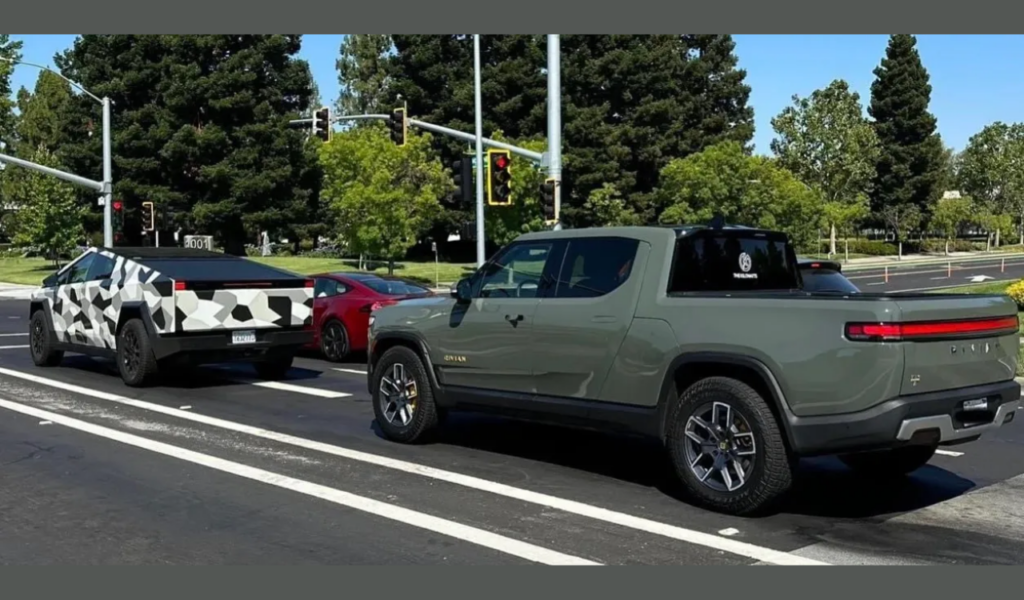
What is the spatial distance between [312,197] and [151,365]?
48406mm

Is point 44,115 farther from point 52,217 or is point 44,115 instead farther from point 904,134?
point 904,134

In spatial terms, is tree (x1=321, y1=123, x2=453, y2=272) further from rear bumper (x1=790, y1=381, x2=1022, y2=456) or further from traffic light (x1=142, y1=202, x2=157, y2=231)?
rear bumper (x1=790, y1=381, x2=1022, y2=456)

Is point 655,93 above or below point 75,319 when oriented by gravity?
above

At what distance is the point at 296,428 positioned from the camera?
32.3ft

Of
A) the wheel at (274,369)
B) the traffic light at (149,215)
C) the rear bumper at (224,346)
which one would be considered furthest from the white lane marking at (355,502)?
the traffic light at (149,215)

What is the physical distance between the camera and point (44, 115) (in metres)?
74.7

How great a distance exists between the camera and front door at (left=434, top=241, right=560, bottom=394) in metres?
7.88

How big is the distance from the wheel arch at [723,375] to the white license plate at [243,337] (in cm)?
705

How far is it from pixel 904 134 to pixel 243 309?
246 ft

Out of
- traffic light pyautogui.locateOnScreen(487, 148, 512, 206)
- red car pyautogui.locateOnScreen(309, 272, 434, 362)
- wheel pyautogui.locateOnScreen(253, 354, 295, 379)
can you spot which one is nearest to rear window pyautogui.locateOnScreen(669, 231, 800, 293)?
wheel pyautogui.locateOnScreen(253, 354, 295, 379)

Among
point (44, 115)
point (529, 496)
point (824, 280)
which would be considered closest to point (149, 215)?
point (824, 280)

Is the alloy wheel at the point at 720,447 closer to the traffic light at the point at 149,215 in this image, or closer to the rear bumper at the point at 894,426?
the rear bumper at the point at 894,426

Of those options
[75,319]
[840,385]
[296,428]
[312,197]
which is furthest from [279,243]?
[840,385]

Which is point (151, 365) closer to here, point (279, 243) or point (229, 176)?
Result: point (229, 176)
